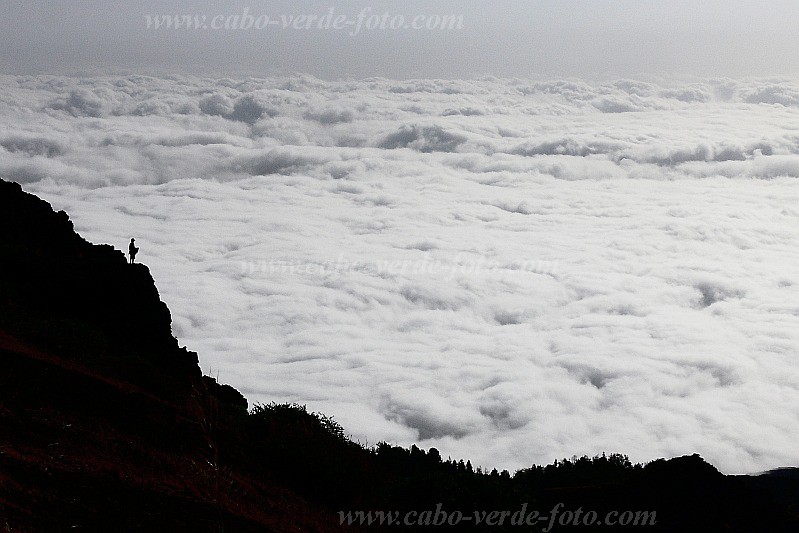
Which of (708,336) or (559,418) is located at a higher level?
(708,336)

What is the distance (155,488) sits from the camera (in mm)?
12523

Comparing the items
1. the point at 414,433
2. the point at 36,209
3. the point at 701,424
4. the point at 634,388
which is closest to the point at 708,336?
the point at 634,388

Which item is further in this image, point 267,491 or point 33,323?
point 33,323

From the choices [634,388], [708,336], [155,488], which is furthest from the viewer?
[708,336]

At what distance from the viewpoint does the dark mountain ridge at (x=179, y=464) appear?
11711 millimetres

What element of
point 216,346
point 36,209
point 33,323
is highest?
point 216,346

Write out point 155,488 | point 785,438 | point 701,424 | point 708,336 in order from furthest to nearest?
1. point 708,336
2. point 701,424
3. point 785,438
4. point 155,488

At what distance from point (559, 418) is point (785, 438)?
134 ft

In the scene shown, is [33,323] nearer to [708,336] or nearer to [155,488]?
[155,488]

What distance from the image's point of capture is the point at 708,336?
646 ft

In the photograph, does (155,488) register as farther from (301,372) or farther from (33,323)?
(301,372)

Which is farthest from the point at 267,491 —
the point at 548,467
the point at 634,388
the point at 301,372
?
the point at 634,388

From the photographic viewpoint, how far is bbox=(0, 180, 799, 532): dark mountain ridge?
1171cm

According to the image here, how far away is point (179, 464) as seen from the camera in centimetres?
1446
